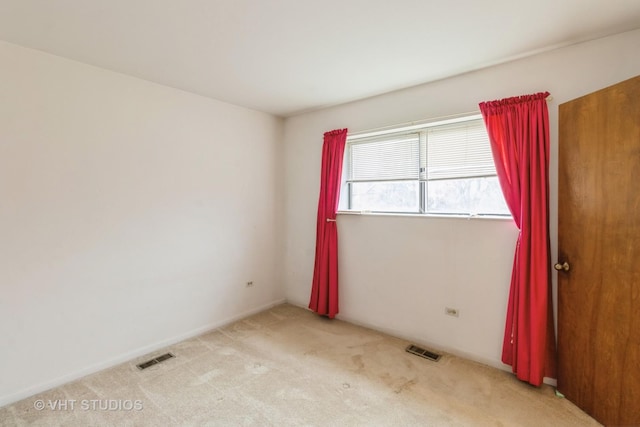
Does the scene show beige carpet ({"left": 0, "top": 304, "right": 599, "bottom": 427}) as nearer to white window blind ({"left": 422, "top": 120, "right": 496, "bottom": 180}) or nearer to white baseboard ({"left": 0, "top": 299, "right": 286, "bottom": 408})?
white baseboard ({"left": 0, "top": 299, "right": 286, "bottom": 408})

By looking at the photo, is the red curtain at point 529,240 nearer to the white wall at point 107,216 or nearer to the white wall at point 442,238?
the white wall at point 442,238

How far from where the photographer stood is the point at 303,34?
6.50ft

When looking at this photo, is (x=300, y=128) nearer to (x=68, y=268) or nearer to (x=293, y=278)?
(x=293, y=278)

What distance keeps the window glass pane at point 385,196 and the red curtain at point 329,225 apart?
0.84ft

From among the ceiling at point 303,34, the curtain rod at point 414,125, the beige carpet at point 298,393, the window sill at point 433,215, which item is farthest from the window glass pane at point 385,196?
the beige carpet at point 298,393

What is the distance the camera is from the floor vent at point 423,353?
8.67 feet

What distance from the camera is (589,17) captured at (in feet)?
5.96

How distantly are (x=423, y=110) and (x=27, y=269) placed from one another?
11.0 feet

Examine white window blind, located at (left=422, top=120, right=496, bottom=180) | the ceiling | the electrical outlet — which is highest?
the ceiling

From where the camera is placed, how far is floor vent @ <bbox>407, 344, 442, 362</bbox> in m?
2.64

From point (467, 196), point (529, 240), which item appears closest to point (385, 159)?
point (467, 196)

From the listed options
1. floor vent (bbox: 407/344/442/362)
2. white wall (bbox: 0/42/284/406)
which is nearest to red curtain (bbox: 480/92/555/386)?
floor vent (bbox: 407/344/442/362)

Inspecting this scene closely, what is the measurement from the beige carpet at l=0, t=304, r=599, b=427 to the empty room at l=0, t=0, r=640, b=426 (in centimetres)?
2

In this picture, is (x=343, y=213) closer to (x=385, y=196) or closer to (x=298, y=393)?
(x=385, y=196)
